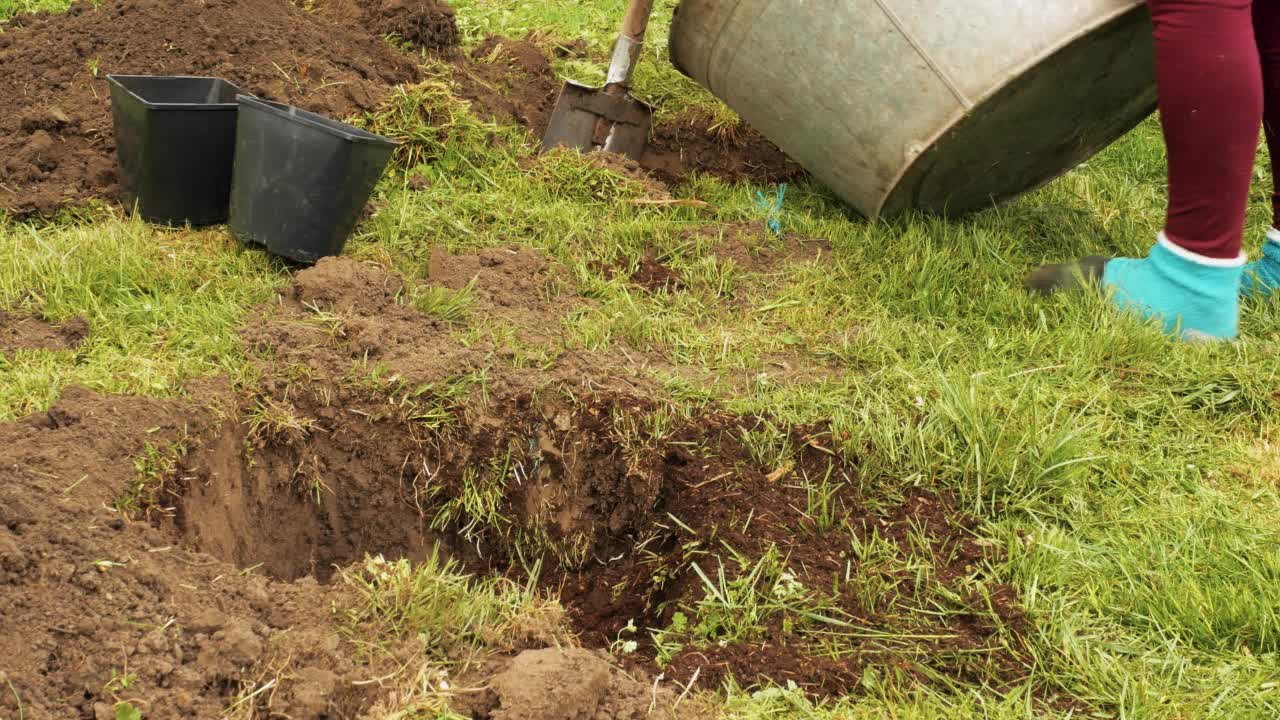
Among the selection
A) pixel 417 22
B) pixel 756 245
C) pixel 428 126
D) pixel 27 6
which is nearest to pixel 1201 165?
pixel 756 245

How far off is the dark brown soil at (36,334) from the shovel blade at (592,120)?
5.84 feet

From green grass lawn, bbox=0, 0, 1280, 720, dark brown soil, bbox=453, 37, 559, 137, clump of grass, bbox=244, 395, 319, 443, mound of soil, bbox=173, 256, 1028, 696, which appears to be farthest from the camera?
dark brown soil, bbox=453, 37, 559, 137

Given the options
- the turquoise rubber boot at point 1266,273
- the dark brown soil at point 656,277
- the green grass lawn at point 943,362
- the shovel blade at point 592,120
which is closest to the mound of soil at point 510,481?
the green grass lawn at point 943,362

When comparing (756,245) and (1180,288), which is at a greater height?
(1180,288)

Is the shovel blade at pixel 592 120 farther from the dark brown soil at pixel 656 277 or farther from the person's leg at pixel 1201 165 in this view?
the person's leg at pixel 1201 165

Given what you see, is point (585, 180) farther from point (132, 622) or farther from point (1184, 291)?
point (132, 622)

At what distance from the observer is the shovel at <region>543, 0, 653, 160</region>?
4113 millimetres

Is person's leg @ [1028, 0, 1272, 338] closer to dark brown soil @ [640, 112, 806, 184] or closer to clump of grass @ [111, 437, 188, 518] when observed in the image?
dark brown soil @ [640, 112, 806, 184]

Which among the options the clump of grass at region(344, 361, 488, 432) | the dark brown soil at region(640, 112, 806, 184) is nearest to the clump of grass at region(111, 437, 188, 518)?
the clump of grass at region(344, 361, 488, 432)

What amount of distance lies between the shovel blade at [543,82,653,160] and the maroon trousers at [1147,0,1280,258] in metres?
1.84

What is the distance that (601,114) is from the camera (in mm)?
4137

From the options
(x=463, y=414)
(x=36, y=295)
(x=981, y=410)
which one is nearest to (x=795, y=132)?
(x=981, y=410)

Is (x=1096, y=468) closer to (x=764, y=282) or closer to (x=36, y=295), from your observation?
(x=764, y=282)

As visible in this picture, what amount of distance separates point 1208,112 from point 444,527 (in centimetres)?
216
